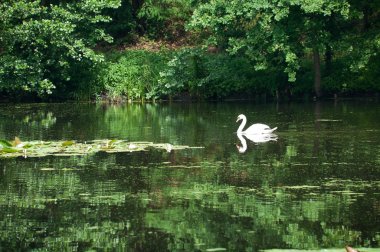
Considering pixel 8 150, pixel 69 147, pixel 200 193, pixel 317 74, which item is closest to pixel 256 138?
→ pixel 69 147

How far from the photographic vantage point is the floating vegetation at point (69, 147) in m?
16.0

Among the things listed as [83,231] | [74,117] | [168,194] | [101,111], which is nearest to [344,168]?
[168,194]

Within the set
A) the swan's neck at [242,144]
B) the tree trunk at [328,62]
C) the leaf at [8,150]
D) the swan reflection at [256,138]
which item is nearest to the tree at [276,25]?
the tree trunk at [328,62]

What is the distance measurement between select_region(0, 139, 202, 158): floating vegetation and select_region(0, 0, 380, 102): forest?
44.4 feet

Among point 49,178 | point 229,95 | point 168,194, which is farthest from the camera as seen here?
point 229,95

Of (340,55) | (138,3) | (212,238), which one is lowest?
(212,238)

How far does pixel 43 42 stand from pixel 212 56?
6839 millimetres

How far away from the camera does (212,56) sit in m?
34.6

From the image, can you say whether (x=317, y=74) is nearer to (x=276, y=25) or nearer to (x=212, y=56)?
(x=276, y=25)

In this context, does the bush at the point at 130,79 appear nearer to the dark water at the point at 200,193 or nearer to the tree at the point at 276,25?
the tree at the point at 276,25

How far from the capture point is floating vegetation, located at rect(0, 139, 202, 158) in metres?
16.0

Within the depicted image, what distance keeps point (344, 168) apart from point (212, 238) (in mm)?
5201

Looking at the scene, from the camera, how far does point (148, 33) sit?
41250mm

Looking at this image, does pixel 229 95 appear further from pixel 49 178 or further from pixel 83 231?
pixel 83 231
